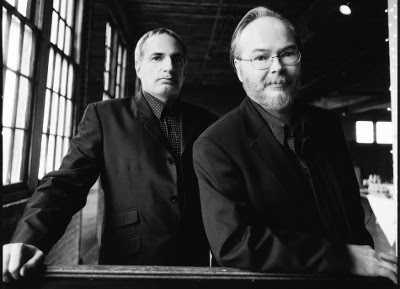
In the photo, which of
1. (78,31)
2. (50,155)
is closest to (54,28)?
(78,31)

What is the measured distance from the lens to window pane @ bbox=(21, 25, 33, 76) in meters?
2.67

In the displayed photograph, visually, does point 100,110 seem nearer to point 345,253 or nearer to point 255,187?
point 255,187

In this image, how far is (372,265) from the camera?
0.76 m

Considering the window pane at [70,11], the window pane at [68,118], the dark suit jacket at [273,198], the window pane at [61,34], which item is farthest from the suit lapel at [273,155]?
A: the window pane at [70,11]

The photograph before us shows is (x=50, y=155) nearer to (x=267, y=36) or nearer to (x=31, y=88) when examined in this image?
(x=31, y=88)

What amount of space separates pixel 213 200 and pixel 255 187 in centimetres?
16

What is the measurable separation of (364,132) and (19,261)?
14905 millimetres

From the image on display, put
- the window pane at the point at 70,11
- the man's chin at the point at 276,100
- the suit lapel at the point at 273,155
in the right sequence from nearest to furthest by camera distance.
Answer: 1. the suit lapel at the point at 273,155
2. the man's chin at the point at 276,100
3. the window pane at the point at 70,11

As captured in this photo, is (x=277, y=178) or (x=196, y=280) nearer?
(x=196, y=280)

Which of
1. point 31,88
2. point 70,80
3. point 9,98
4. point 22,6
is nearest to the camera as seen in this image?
point 9,98

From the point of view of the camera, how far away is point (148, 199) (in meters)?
1.46

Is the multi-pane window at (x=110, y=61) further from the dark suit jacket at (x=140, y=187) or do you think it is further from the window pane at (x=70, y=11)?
the dark suit jacket at (x=140, y=187)

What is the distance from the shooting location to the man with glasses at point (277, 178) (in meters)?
0.78

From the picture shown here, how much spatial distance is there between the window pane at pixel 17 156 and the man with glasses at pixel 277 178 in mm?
2196
